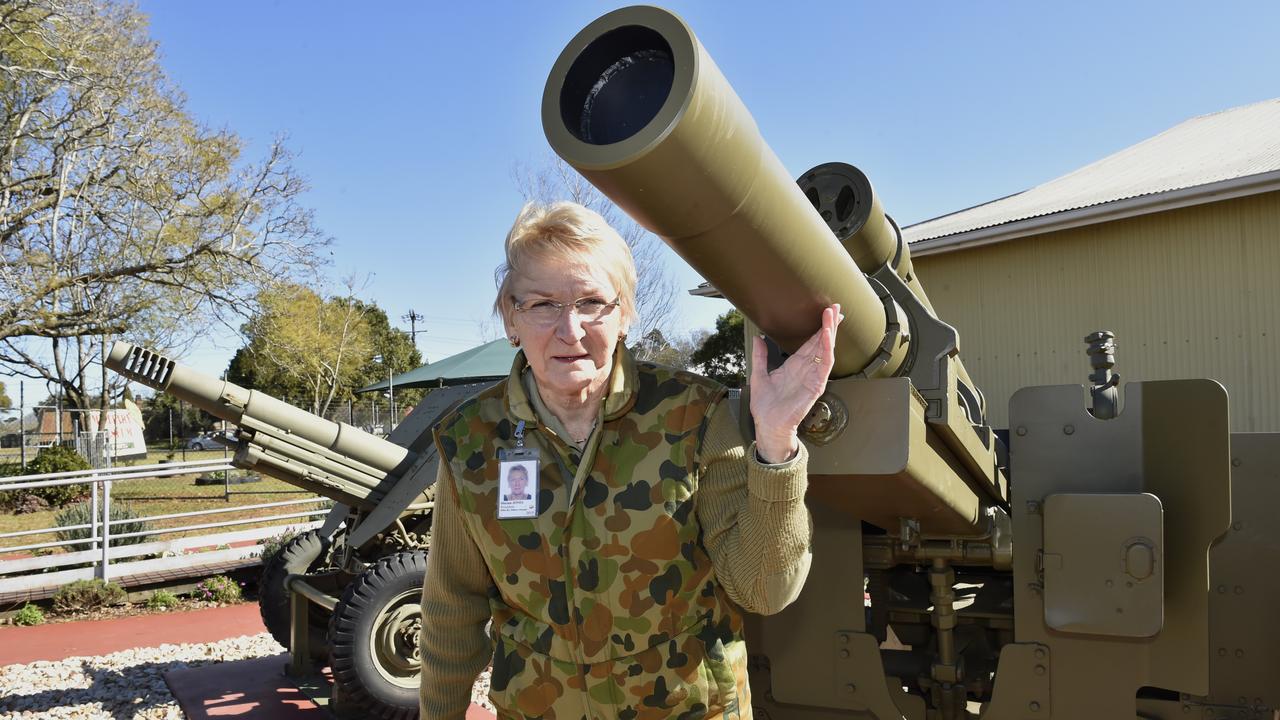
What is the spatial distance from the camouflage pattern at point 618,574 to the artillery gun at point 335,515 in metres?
3.36

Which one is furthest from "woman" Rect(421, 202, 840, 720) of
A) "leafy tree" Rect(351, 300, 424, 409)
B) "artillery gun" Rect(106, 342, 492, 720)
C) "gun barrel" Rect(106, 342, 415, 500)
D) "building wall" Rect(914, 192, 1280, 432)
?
Answer: "leafy tree" Rect(351, 300, 424, 409)

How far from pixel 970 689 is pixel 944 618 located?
14.4 inches

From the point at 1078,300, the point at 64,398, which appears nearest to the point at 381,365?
the point at 64,398

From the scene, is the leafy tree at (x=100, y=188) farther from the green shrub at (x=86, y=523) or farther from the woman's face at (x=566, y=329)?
the woman's face at (x=566, y=329)

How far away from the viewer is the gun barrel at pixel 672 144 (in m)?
1.21

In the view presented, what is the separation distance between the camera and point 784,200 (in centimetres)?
149

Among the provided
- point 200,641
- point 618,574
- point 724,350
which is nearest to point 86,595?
point 200,641

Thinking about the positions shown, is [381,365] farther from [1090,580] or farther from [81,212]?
[1090,580]

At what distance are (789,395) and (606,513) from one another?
16.4 inches

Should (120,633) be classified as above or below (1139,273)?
below

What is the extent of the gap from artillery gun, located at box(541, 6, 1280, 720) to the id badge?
1.64 feet

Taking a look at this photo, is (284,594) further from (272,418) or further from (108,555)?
(108,555)

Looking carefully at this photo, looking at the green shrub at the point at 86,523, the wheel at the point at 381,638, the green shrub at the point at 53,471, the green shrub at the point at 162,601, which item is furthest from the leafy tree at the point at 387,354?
the wheel at the point at 381,638

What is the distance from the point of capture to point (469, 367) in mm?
14094
